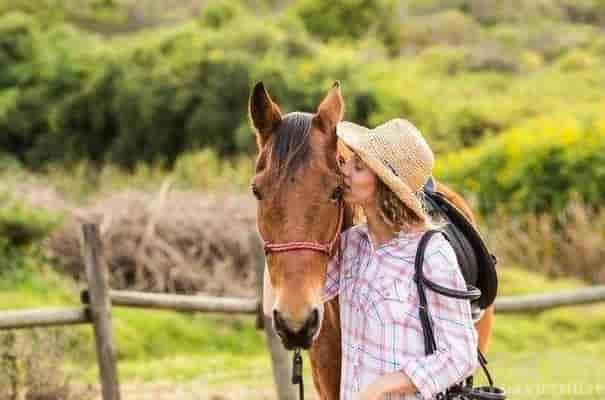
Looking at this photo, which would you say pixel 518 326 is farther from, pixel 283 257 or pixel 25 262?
pixel 283 257

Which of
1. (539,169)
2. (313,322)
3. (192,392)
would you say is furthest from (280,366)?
(539,169)

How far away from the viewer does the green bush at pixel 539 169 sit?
44.1 feet

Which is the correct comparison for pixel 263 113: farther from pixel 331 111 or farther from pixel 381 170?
pixel 381 170

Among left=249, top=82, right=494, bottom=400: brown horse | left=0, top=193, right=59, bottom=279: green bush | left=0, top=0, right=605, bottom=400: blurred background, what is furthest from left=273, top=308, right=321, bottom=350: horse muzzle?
left=0, top=193, right=59, bottom=279: green bush

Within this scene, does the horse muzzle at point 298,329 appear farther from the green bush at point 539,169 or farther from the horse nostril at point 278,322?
the green bush at point 539,169

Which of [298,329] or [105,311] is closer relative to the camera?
[298,329]

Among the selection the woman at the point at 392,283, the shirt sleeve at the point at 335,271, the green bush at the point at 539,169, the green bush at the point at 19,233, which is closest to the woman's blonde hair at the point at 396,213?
the woman at the point at 392,283

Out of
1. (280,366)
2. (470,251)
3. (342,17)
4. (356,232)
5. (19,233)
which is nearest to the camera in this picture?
(356,232)

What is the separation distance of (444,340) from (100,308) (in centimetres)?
362

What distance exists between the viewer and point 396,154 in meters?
3.10

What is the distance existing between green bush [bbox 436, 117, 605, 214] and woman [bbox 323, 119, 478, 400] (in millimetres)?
10314

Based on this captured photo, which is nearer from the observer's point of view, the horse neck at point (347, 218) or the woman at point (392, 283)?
the woman at point (392, 283)

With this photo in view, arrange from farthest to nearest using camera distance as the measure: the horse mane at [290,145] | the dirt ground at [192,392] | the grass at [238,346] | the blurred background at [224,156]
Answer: the blurred background at [224,156] → the grass at [238,346] → the dirt ground at [192,392] → the horse mane at [290,145]

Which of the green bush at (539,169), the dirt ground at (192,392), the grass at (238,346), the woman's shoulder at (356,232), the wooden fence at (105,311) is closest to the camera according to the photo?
the woman's shoulder at (356,232)
